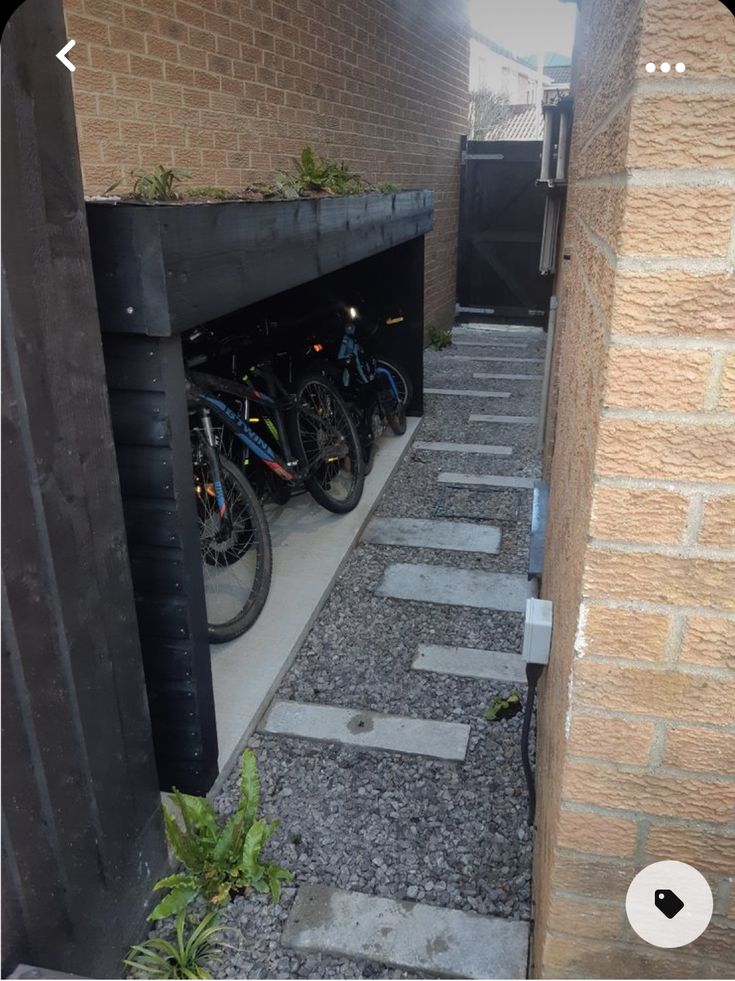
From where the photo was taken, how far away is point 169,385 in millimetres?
1936

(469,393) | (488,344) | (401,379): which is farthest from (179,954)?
(488,344)

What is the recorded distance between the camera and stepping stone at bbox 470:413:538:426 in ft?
21.0

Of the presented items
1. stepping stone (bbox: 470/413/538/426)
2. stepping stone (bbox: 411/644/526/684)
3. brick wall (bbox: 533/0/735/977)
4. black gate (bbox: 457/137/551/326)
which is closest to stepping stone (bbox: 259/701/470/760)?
stepping stone (bbox: 411/644/526/684)

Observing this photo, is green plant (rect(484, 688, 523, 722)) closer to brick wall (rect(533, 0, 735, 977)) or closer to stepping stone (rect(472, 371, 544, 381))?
brick wall (rect(533, 0, 735, 977))

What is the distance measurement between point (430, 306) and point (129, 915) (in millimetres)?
8205

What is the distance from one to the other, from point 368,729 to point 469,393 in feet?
16.5

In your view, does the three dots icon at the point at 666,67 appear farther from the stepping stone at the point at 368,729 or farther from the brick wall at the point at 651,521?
the stepping stone at the point at 368,729

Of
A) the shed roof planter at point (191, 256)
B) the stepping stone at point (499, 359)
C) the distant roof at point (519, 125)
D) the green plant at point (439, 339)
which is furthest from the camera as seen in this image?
the distant roof at point (519, 125)

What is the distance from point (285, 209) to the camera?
2660mm

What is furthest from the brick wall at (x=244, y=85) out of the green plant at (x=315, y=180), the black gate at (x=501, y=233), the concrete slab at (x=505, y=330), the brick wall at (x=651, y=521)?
the concrete slab at (x=505, y=330)

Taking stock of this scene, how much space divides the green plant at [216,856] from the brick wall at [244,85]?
211 cm

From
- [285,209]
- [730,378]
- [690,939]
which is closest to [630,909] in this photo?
[690,939]

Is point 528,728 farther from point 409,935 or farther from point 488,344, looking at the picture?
point 488,344

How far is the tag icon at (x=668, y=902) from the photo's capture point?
133 cm
